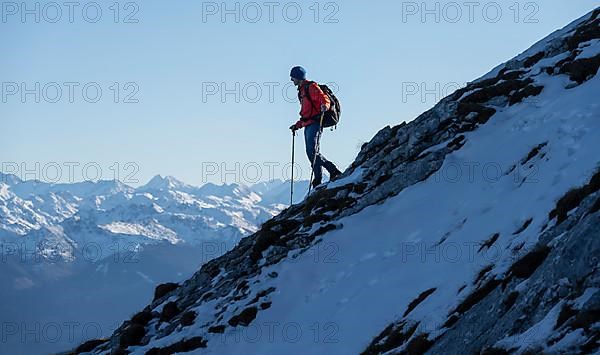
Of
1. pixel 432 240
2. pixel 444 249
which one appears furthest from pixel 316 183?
pixel 444 249

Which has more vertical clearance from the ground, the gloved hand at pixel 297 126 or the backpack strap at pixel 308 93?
the backpack strap at pixel 308 93

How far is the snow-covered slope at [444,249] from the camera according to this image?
12.3m

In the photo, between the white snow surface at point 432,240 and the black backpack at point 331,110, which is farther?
the black backpack at point 331,110

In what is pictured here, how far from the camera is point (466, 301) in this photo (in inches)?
547

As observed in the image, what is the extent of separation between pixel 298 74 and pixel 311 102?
1138mm

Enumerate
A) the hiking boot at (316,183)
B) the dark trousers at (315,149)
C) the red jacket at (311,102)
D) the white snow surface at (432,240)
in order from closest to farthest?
1. the white snow surface at (432,240)
2. the red jacket at (311,102)
3. the dark trousers at (315,149)
4. the hiking boot at (316,183)

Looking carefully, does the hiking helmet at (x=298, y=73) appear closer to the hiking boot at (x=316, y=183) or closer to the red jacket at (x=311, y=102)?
the red jacket at (x=311, y=102)

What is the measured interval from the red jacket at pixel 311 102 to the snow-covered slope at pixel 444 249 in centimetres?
246

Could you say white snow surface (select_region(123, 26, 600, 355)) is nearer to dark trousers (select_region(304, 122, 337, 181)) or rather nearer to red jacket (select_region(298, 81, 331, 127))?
red jacket (select_region(298, 81, 331, 127))

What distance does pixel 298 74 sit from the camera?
2841cm

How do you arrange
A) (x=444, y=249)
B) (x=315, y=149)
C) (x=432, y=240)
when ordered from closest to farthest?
(x=444, y=249)
(x=432, y=240)
(x=315, y=149)

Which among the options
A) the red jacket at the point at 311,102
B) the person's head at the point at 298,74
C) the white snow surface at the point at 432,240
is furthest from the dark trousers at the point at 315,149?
the white snow surface at the point at 432,240

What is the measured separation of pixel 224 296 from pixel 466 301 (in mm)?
9862

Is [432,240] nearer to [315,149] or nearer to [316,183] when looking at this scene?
[315,149]
